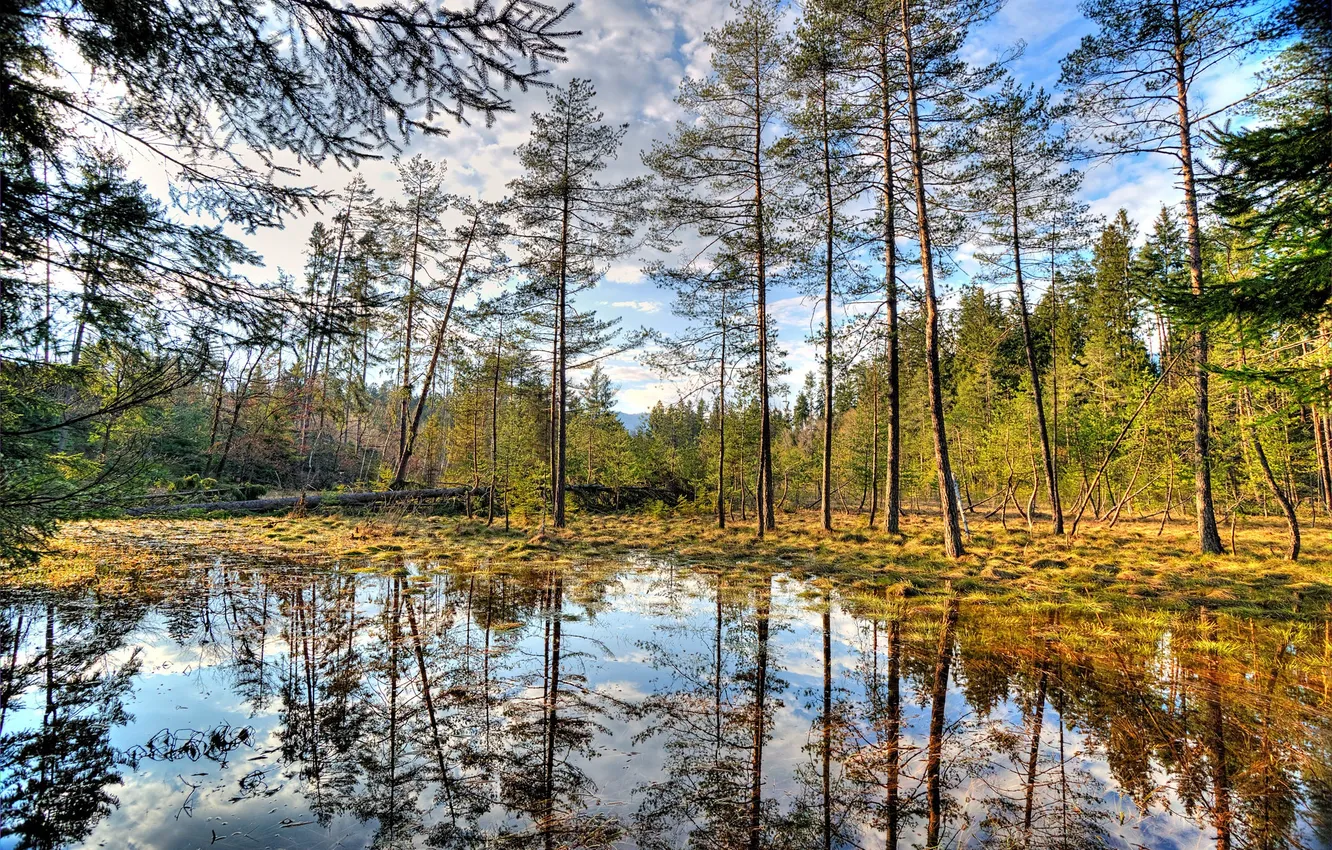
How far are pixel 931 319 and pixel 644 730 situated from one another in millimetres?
11197

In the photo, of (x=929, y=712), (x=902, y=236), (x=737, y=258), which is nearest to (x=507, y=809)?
(x=929, y=712)

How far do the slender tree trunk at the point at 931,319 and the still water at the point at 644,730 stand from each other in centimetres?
447

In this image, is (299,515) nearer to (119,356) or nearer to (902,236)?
(119,356)

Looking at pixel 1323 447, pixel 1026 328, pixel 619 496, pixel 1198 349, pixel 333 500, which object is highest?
pixel 1026 328

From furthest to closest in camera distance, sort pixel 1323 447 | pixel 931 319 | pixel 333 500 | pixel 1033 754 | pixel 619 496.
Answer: pixel 619 496 < pixel 1323 447 < pixel 333 500 < pixel 931 319 < pixel 1033 754

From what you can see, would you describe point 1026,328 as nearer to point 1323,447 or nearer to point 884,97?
point 884,97

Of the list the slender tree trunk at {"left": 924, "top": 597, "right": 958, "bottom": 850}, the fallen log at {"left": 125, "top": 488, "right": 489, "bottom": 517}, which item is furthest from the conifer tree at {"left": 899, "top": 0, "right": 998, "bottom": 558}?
the fallen log at {"left": 125, "top": 488, "right": 489, "bottom": 517}

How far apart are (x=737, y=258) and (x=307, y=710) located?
15.6 meters

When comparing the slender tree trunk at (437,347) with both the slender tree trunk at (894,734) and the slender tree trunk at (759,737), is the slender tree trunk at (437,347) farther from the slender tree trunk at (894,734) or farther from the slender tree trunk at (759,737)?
the slender tree trunk at (894,734)

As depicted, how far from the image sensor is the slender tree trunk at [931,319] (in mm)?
11477

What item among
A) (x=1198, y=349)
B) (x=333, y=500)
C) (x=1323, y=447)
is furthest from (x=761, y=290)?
(x=1323, y=447)

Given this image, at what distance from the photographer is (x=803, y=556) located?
1321 centimetres

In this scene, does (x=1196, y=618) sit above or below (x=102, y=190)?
below

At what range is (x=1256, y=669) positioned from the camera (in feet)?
17.4
